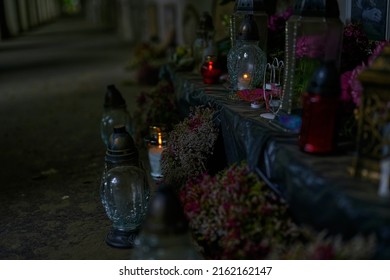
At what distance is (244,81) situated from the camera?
11.4 feet

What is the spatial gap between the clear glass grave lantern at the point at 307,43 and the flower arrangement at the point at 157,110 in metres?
1.96

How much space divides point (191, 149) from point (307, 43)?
1124 millimetres

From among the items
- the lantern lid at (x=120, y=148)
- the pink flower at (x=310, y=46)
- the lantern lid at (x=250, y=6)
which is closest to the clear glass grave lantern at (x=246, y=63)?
the lantern lid at (x=250, y=6)

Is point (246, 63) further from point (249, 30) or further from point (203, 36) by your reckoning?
point (203, 36)

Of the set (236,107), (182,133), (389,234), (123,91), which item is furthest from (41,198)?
(123,91)

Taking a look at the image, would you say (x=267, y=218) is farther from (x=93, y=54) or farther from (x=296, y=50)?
(x=93, y=54)

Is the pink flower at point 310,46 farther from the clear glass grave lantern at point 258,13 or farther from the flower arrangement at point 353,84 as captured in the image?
the clear glass grave lantern at point 258,13

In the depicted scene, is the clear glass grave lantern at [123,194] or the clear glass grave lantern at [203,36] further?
the clear glass grave lantern at [203,36]

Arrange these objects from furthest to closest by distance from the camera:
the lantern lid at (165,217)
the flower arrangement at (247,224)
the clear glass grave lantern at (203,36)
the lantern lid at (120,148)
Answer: the clear glass grave lantern at (203,36), the lantern lid at (120,148), the flower arrangement at (247,224), the lantern lid at (165,217)

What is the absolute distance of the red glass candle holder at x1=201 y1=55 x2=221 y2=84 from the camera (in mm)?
3922

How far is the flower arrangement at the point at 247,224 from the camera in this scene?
1958 mm

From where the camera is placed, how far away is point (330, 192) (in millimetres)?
1868

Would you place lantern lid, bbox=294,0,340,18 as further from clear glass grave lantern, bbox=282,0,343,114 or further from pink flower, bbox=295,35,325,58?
pink flower, bbox=295,35,325,58

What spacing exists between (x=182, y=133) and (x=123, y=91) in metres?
5.11
